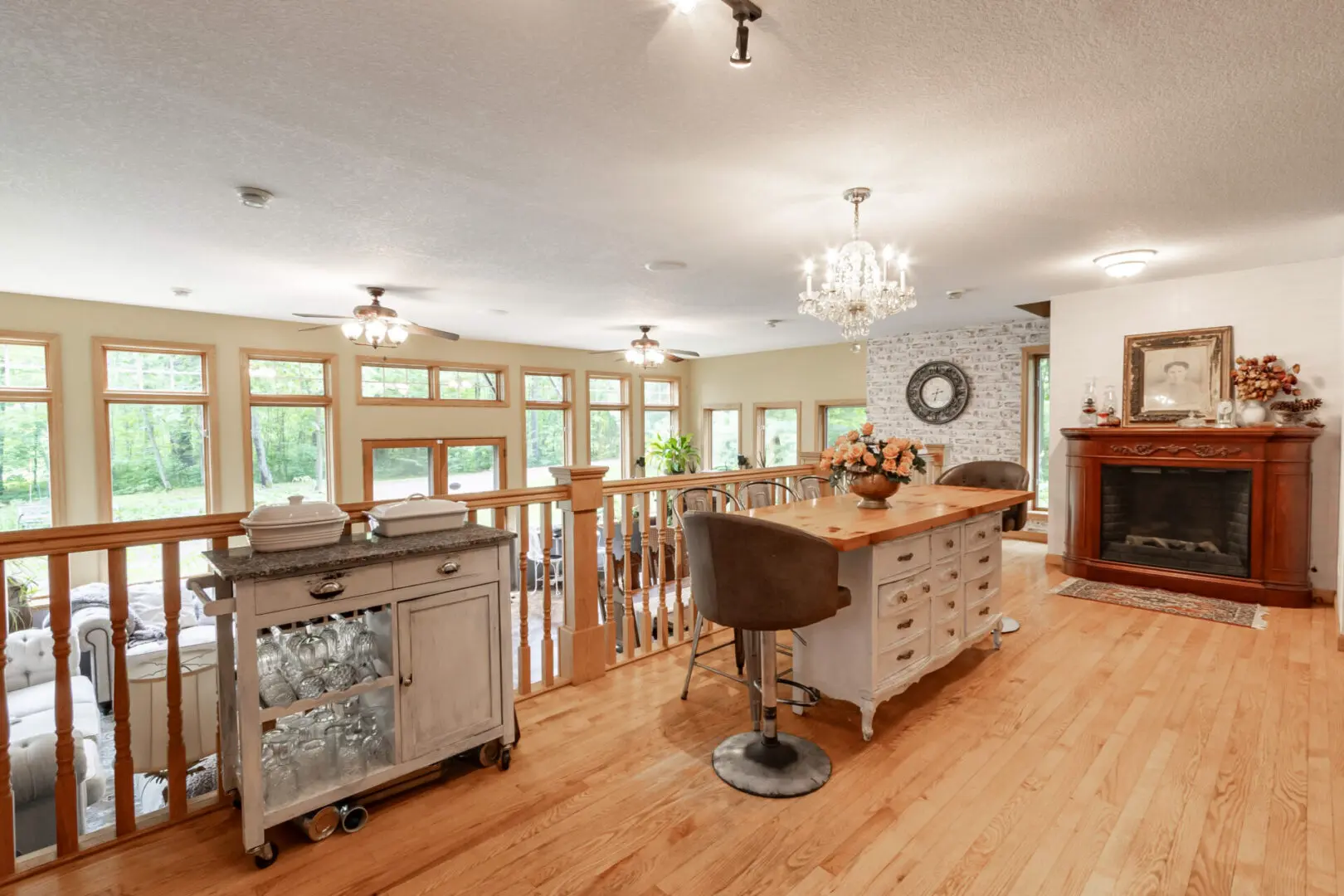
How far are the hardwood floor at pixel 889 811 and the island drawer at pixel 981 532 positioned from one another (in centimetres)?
69

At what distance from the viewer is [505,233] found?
3.83 meters

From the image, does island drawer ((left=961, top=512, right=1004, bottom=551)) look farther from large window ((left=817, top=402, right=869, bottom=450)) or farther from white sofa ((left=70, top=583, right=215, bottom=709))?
large window ((left=817, top=402, right=869, bottom=450))

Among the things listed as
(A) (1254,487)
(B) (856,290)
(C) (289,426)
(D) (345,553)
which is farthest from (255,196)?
(A) (1254,487)

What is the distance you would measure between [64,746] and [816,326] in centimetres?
708

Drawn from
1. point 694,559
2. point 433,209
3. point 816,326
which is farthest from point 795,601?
point 816,326

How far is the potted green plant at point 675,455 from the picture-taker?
9.91 m

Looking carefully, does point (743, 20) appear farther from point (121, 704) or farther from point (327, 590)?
point (121, 704)

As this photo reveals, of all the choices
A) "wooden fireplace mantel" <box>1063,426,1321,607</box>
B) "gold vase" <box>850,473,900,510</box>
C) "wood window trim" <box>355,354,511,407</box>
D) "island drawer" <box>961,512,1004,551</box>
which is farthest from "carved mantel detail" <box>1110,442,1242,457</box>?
"wood window trim" <box>355,354,511,407</box>

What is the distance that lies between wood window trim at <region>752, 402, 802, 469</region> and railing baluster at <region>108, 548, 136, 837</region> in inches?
333

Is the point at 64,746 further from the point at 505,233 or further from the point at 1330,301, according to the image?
the point at 1330,301

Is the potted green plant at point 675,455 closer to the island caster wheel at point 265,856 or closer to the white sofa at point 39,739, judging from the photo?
the white sofa at point 39,739

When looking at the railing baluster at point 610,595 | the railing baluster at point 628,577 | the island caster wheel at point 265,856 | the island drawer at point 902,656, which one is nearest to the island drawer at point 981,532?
the island drawer at point 902,656

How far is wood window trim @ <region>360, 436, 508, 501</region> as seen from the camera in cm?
746

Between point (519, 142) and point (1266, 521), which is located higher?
point (519, 142)
